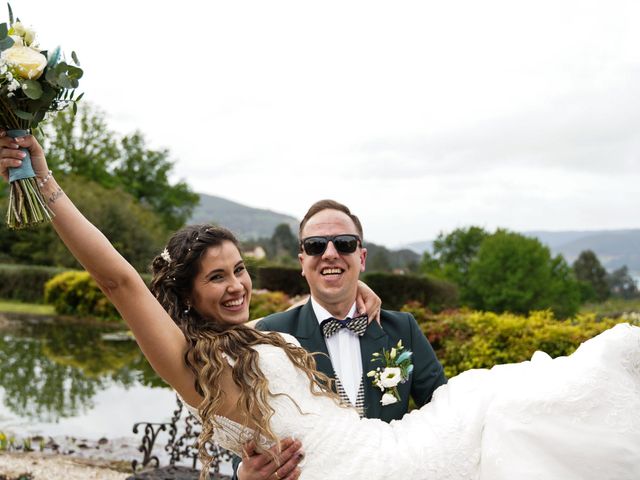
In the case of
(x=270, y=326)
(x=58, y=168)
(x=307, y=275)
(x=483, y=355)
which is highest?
(x=58, y=168)

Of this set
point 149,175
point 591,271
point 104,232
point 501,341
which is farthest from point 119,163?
point 501,341

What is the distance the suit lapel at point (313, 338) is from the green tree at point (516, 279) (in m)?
17.1

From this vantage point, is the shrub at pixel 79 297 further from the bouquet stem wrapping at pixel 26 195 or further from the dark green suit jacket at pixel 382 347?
the bouquet stem wrapping at pixel 26 195

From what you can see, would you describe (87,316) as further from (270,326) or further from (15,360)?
(270,326)

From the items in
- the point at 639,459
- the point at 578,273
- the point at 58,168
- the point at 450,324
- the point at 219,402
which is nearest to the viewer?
the point at 639,459

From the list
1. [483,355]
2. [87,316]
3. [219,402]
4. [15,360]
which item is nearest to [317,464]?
[219,402]

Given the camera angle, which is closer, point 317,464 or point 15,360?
point 317,464

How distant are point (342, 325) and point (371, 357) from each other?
20 centimetres

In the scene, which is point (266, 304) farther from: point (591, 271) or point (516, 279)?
point (591, 271)

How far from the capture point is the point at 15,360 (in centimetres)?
1355

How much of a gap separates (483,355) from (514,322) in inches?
20.3

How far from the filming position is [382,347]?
3.35 metres

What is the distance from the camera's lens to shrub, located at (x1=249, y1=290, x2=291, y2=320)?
12.6 m

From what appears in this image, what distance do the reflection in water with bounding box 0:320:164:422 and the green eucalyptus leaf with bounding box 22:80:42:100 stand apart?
26.8 ft
